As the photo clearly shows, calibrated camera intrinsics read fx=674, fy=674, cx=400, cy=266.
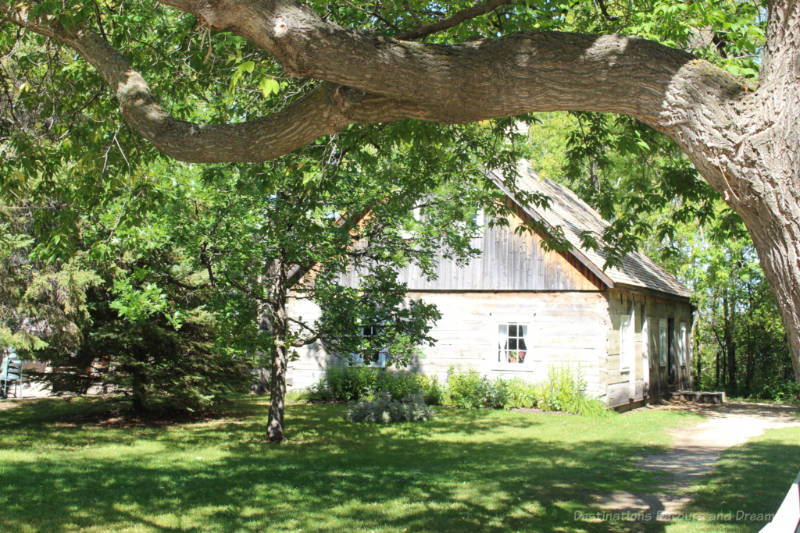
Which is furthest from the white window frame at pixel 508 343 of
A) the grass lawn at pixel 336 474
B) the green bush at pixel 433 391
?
the grass lawn at pixel 336 474

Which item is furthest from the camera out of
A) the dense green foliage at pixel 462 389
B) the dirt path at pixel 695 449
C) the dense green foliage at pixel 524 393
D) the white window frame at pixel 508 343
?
the white window frame at pixel 508 343

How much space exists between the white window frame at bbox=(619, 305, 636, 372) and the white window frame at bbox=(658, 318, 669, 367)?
300cm

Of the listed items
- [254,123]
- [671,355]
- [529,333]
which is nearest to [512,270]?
[529,333]

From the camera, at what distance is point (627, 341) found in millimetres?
19484

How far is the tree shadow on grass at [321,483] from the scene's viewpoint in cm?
716

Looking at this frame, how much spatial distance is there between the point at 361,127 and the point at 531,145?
27840mm

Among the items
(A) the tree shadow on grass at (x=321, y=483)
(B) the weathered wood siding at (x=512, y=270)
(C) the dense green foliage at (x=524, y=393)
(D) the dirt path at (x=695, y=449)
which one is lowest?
(A) the tree shadow on grass at (x=321, y=483)

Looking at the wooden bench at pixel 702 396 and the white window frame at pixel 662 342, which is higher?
the white window frame at pixel 662 342

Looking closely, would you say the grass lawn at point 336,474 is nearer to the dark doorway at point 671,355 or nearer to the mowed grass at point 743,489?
the mowed grass at point 743,489

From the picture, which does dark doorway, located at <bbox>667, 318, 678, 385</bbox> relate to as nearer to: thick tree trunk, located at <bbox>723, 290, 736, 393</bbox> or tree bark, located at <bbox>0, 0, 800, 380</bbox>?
thick tree trunk, located at <bbox>723, 290, 736, 393</bbox>

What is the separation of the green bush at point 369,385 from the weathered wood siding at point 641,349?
4.95 meters

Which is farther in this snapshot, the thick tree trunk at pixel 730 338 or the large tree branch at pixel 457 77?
the thick tree trunk at pixel 730 338

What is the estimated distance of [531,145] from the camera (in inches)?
1328

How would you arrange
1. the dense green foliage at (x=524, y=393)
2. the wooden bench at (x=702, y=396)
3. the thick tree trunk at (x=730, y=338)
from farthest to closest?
the thick tree trunk at (x=730, y=338)
the wooden bench at (x=702, y=396)
the dense green foliage at (x=524, y=393)
